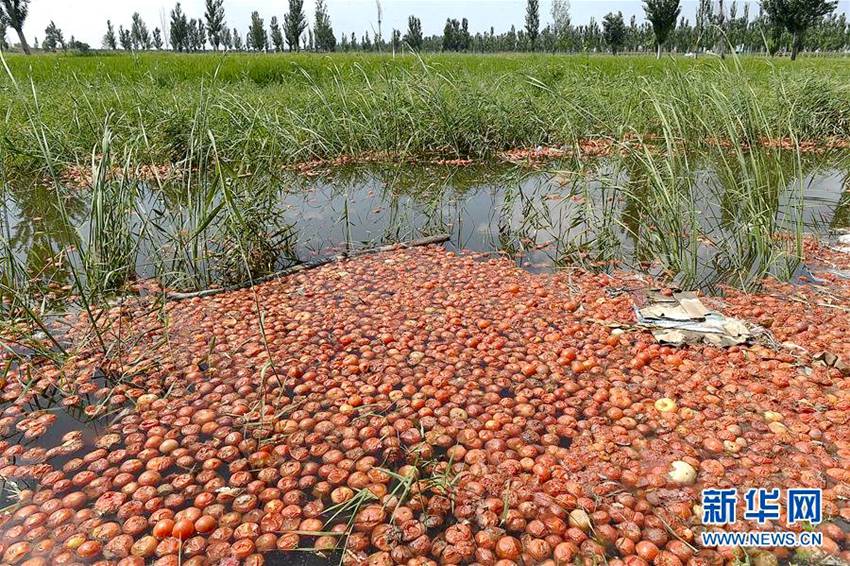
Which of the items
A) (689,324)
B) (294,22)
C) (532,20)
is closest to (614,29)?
(532,20)

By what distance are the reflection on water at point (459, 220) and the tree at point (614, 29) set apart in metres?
26.6

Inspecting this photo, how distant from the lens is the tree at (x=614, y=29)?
1094 inches

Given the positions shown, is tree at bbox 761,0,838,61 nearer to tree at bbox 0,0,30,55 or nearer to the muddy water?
the muddy water

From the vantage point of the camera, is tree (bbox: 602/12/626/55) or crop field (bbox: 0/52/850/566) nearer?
crop field (bbox: 0/52/850/566)

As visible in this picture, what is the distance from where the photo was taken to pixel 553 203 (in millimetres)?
4234

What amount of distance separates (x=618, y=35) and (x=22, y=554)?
32.2 m

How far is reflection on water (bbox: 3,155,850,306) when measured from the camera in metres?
2.68

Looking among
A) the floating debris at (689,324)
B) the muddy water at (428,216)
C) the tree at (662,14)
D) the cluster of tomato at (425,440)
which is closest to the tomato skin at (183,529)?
the cluster of tomato at (425,440)

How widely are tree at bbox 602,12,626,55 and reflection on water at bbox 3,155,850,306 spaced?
26.6 m

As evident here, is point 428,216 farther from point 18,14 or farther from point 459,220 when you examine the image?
point 18,14

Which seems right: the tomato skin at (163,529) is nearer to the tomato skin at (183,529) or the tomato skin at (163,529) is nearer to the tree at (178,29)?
the tomato skin at (183,529)

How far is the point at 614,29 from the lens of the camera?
27953 millimetres

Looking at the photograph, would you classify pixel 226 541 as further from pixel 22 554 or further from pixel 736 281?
pixel 736 281

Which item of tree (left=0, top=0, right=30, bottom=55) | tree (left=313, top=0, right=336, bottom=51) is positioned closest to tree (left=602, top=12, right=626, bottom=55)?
tree (left=313, top=0, right=336, bottom=51)
